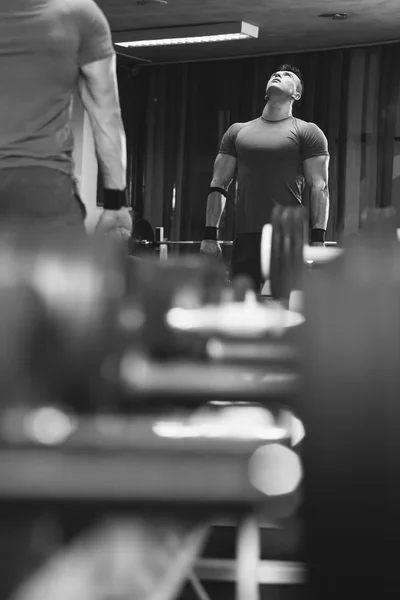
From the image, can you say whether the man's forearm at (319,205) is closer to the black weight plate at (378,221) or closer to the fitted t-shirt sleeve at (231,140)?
the fitted t-shirt sleeve at (231,140)

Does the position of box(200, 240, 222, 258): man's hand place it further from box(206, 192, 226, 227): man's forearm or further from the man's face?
the man's face

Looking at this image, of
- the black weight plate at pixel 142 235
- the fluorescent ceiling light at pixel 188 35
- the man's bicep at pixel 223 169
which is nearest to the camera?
the man's bicep at pixel 223 169

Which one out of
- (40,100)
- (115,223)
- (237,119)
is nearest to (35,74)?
(40,100)

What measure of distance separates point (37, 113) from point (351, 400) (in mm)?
1685

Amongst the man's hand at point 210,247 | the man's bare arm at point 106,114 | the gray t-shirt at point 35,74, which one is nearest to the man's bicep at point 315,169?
the man's hand at point 210,247

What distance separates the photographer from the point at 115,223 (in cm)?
247

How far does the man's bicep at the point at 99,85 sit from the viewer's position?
241 centimetres

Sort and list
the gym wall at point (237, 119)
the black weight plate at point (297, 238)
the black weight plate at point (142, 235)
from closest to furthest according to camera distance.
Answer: the black weight plate at point (297, 238), the black weight plate at point (142, 235), the gym wall at point (237, 119)

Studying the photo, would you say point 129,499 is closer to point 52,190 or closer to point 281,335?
point 281,335

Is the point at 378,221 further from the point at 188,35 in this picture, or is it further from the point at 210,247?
the point at 188,35

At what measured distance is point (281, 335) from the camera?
1.29 m

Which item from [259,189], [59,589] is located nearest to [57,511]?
[59,589]

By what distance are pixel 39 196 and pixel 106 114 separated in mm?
354

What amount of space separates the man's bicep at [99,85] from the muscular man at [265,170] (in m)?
2.07
